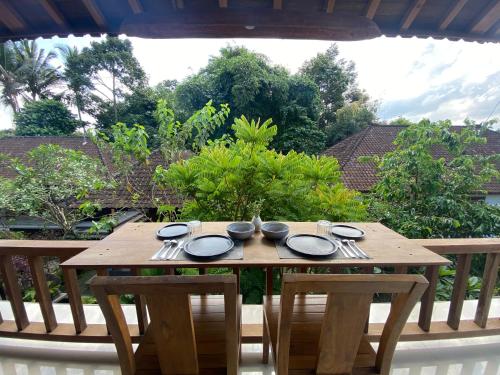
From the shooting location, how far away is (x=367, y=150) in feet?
29.9

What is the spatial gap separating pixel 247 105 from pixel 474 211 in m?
7.53

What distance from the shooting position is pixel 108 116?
49.9 feet

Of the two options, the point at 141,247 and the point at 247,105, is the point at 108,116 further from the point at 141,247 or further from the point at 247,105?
the point at 141,247

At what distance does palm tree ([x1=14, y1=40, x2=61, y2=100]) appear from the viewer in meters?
15.2

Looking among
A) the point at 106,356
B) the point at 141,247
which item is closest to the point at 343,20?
the point at 141,247

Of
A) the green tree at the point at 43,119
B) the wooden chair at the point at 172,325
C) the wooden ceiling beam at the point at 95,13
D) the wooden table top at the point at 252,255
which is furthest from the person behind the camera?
the green tree at the point at 43,119

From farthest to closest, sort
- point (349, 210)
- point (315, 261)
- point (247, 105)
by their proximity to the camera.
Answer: point (247, 105)
point (349, 210)
point (315, 261)

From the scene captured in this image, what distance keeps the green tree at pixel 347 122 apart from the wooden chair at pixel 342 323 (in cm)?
1330

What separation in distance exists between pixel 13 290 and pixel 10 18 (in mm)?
1666

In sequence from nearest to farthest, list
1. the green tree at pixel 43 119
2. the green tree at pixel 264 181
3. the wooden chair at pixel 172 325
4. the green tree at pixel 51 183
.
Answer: the wooden chair at pixel 172 325, the green tree at pixel 264 181, the green tree at pixel 51 183, the green tree at pixel 43 119

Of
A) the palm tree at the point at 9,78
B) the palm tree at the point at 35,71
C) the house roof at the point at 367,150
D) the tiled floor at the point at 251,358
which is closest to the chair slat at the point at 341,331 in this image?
the tiled floor at the point at 251,358

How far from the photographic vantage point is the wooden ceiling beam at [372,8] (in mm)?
1214

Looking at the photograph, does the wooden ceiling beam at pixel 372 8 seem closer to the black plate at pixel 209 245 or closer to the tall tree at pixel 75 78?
the black plate at pixel 209 245

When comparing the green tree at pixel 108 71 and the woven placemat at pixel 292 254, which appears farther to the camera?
the green tree at pixel 108 71
